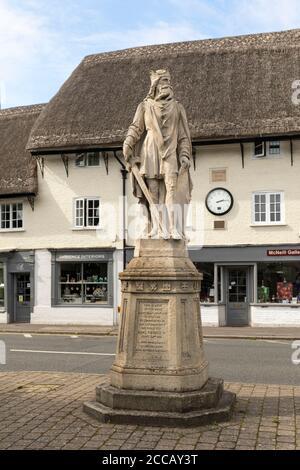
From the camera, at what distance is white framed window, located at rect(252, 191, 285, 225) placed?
21.5m

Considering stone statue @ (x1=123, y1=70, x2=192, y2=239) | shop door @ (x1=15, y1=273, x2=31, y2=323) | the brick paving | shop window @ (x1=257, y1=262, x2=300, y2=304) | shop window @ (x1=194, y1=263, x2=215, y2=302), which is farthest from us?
shop door @ (x1=15, y1=273, x2=31, y2=323)

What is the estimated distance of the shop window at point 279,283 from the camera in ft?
70.0

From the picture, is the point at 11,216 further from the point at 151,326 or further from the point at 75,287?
the point at 151,326

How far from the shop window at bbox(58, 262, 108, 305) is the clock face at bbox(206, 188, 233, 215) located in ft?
16.8

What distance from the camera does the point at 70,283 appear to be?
23.7 meters

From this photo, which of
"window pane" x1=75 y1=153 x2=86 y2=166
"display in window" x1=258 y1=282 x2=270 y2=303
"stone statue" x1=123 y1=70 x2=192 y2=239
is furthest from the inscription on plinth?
"window pane" x1=75 y1=153 x2=86 y2=166

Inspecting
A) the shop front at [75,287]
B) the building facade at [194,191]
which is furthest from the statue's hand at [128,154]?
the shop front at [75,287]

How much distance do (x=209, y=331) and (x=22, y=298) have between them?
364 inches

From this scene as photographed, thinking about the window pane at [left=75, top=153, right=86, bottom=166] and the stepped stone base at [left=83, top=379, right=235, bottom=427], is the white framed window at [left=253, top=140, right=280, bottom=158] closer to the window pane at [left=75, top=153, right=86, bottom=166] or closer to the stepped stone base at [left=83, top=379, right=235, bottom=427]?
the window pane at [left=75, top=153, right=86, bottom=166]

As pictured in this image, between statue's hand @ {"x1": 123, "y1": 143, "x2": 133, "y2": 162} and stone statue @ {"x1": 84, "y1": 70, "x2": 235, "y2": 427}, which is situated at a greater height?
statue's hand @ {"x1": 123, "y1": 143, "x2": 133, "y2": 162}

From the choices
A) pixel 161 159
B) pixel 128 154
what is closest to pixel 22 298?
pixel 128 154

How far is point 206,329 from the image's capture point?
2047 centimetres

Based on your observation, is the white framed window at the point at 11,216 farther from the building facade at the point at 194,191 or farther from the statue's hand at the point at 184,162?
the statue's hand at the point at 184,162

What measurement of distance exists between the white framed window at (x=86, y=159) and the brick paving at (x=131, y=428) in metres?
16.5
